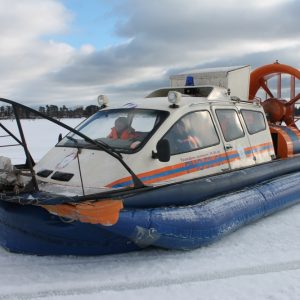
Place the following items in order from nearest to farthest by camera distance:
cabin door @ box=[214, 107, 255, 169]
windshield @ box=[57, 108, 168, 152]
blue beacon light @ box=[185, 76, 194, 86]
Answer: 1. windshield @ box=[57, 108, 168, 152]
2. cabin door @ box=[214, 107, 255, 169]
3. blue beacon light @ box=[185, 76, 194, 86]

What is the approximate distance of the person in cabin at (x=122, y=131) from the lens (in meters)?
4.75

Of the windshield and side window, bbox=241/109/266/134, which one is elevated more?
the windshield

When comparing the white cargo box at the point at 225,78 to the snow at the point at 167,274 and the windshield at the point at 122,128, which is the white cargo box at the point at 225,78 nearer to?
the windshield at the point at 122,128

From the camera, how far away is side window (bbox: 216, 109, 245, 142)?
17.9 ft

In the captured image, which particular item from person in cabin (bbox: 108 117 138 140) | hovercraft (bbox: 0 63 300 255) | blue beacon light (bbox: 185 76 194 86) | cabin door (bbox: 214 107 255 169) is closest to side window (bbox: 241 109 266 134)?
hovercraft (bbox: 0 63 300 255)

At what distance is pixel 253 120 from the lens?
6.15 m

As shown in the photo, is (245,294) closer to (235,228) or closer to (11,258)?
(235,228)

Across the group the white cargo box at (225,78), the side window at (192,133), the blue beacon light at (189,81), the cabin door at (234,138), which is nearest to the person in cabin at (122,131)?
the side window at (192,133)

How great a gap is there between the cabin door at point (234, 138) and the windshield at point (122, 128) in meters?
0.95

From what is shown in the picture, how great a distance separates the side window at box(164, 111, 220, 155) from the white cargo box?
4.35 feet

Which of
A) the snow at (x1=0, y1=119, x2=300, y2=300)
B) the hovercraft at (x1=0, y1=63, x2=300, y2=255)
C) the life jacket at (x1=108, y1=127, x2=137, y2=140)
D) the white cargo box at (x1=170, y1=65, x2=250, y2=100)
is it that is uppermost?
the white cargo box at (x1=170, y1=65, x2=250, y2=100)

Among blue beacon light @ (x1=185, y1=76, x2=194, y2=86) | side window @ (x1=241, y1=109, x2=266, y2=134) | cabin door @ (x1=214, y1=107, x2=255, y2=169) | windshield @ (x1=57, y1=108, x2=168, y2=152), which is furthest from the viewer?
blue beacon light @ (x1=185, y1=76, x2=194, y2=86)

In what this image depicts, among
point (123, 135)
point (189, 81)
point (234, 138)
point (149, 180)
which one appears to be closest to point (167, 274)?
point (149, 180)

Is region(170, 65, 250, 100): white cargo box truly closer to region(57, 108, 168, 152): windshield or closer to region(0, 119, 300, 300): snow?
region(57, 108, 168, 152): windshield
